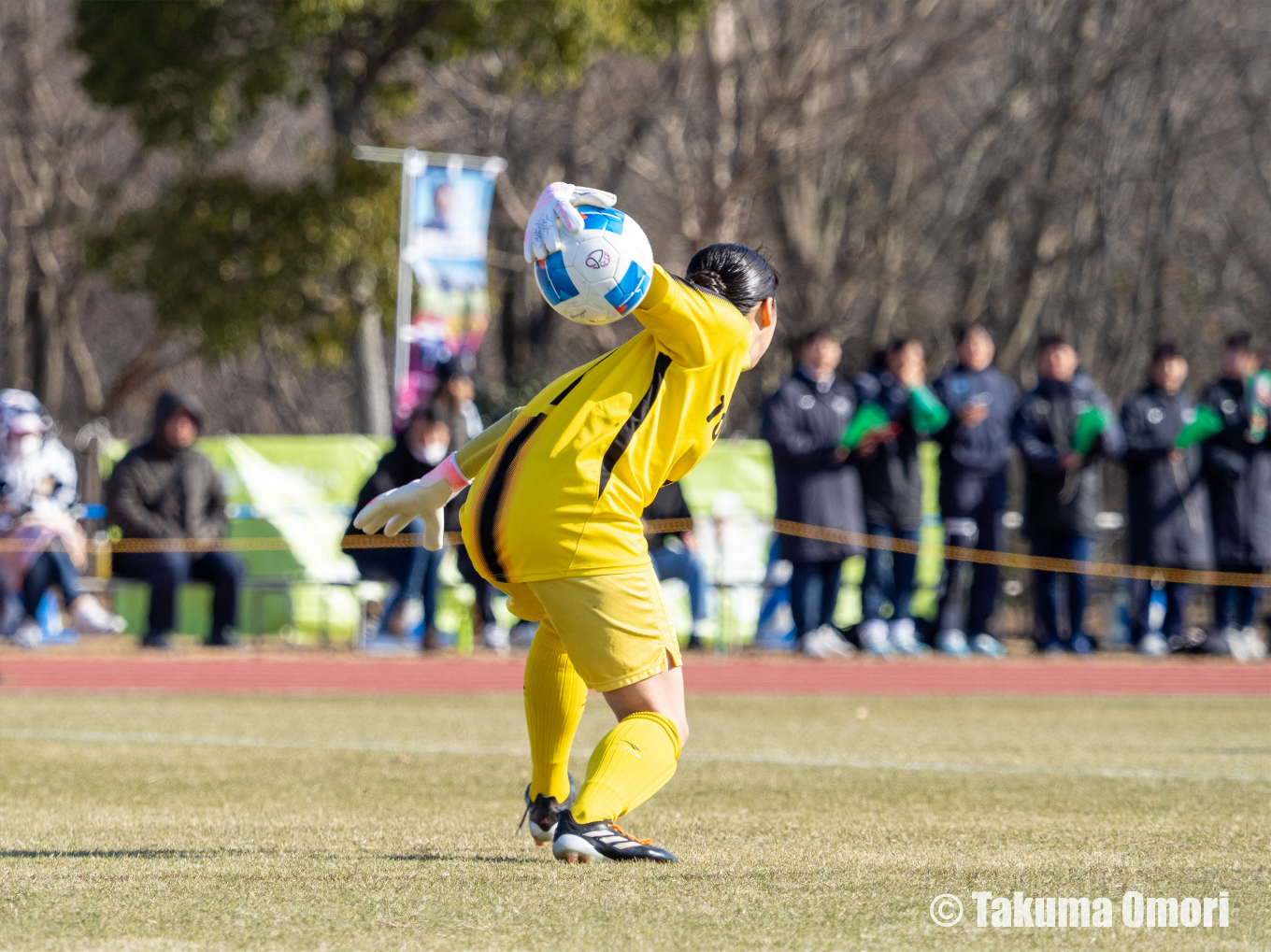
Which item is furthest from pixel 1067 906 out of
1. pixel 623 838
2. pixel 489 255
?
pixel 489 255

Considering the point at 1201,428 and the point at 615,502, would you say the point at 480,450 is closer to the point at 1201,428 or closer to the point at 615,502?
the point at 615,502

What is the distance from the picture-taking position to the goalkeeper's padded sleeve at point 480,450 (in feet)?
16.2

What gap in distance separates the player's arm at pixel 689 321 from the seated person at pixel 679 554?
991cm

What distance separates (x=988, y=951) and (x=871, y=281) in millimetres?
25070

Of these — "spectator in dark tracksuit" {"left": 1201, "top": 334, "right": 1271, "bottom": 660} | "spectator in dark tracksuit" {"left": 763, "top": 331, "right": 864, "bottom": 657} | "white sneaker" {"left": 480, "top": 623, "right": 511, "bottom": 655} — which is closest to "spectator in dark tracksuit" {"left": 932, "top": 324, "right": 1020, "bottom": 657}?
"spectator in dark tracksuit" {"left": 763, "top": 331, "right": 864, "bottom": 657}

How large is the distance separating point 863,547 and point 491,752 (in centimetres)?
682

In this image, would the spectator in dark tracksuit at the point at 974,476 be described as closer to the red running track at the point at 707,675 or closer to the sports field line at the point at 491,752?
the red running track at the point at 707,675

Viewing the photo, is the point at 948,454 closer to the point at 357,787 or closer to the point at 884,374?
the point at 884,374

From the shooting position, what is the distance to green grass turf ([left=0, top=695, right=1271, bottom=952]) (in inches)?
147

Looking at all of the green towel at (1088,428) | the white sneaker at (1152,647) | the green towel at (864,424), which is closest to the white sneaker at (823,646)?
the green towel at (864,424)

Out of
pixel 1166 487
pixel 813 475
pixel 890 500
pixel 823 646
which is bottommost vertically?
pixel 823 646

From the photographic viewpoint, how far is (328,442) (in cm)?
1638

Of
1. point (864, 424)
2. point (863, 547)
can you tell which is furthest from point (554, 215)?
point (863, 547)

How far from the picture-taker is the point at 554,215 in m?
4.34
